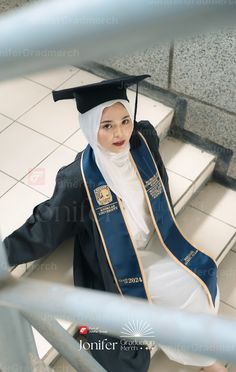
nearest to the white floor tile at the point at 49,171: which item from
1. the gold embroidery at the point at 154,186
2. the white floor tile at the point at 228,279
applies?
the gold embroidery at the point at 154,186

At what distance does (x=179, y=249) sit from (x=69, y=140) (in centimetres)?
93

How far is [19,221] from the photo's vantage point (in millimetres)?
2268

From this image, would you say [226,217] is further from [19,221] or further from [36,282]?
[36,282]

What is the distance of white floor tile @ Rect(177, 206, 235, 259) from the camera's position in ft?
8.55

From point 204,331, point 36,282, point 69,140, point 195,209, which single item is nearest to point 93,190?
point 69,140

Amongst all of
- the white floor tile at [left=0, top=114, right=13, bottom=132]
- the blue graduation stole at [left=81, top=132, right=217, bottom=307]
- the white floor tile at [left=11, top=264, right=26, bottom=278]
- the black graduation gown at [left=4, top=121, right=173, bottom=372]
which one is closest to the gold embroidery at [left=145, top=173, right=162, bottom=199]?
the blue graduation stole at [left=81, top=132, right=217, bottom=307]

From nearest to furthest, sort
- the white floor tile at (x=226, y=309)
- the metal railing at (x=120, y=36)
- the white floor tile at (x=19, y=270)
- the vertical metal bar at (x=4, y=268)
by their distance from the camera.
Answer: the metal railing at (x=120, y=36) < the vertical metal bar at (x=4, y=268) < the white floor tile at (x=19, y=270) < the white floor tile at (x=226, y=309)

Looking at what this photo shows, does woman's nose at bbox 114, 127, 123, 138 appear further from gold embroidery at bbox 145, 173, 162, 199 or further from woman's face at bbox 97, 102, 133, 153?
gold embroidery at bbox 145, 173, 162, 199

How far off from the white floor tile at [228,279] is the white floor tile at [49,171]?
108 centimetres

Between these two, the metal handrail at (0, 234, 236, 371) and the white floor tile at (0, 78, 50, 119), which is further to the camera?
the white floor tile at (0, 78, 50, 119)

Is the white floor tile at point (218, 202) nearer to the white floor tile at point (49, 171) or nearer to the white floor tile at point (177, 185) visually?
the white floor tile at point (177, 185)

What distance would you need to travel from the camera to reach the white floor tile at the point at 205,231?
2605 millimetres

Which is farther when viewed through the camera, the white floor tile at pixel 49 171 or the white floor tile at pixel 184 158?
the white floor tile at pixel 184 158

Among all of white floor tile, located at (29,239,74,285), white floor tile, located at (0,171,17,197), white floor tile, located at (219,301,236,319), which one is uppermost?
white floor tile, located at (0,171,17,197)
